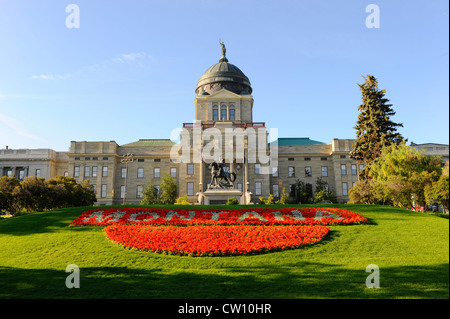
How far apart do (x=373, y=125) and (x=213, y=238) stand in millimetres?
26352

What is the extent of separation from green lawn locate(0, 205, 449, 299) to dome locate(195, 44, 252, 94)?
183 ft

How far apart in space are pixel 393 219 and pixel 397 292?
11950 mm

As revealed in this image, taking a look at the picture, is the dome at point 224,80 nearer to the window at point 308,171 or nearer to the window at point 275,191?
the window at point 308,171

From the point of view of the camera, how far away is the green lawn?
1047 centimetres


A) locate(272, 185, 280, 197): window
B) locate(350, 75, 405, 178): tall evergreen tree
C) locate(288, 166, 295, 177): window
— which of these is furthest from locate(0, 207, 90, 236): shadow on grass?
locate(288, 166, 295, 177): window

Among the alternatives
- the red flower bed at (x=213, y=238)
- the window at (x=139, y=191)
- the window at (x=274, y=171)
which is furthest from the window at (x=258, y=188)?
the red flower bed at (x=213, y=238)

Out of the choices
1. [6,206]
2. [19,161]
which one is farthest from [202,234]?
[19,161]

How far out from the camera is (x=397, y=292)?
10125 millimetres

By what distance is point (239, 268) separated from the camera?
42.5 ft

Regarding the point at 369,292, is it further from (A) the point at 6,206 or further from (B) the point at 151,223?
(A) the point at 6,206

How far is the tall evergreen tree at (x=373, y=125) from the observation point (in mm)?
35969

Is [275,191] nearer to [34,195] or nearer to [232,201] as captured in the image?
[232,201]
